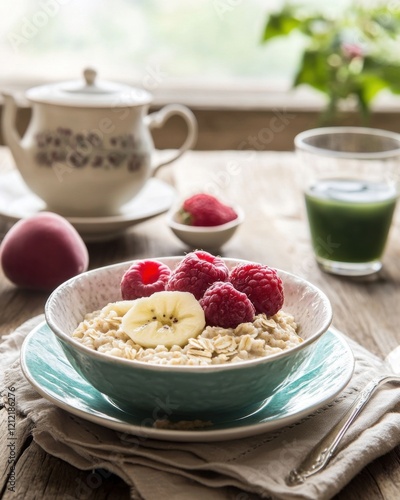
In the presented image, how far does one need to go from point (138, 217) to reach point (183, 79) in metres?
1.77

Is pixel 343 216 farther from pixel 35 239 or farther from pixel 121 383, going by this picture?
pixel 121 383

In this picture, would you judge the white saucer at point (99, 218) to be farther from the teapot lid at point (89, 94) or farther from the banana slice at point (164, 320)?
the banana slice at point (164, 320)

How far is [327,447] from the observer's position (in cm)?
86

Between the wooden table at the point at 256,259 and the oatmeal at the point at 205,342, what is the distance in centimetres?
13

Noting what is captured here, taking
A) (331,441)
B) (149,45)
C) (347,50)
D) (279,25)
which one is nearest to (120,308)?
(331,441)

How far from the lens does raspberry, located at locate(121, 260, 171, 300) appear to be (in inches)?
40.5

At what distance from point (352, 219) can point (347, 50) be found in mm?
1268

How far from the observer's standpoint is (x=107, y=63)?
3270 millimetres

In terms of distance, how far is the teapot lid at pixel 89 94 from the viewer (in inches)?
62.5

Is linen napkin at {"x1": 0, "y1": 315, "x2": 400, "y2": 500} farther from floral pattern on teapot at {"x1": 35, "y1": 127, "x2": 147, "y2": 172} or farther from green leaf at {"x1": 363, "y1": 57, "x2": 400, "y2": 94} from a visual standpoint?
green leaf at {"x1": 363, "y1": 57, "x2": 400, "y2": 94}

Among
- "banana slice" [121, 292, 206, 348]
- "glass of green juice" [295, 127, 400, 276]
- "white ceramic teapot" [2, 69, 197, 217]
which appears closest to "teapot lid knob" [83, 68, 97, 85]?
"white ceramic teapot" [2, 69, 197, 217]

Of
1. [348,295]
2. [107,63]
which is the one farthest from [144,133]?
[107,63]

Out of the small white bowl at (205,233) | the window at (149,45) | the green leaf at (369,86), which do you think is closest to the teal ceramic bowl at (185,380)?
the small white bowl at (205,233)

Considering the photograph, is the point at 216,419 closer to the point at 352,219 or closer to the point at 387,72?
the point at 352,219
